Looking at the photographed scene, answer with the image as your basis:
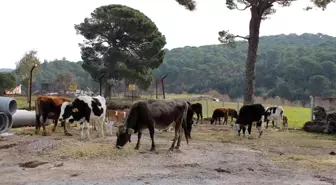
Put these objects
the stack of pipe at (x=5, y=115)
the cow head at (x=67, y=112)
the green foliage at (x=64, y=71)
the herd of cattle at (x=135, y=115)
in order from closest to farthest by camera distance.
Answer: the herd of cattle at (x=135, y=115), the cow head at (x=67, y=112), the stack of pipe at (x=5, y=115), the green foliage at (x=64, y=71)

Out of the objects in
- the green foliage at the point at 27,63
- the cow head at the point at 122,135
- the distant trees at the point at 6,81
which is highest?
the green foliage at the point at 27,63

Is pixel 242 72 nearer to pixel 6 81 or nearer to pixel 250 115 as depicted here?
pixel 6 81

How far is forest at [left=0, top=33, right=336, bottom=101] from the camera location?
6184 cm

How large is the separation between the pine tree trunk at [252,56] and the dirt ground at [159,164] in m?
10.4

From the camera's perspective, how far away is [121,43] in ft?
142

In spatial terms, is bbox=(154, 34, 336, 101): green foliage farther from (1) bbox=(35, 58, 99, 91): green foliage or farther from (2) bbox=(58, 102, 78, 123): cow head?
(2) bbox=(58, 102, 78, 123): cow head

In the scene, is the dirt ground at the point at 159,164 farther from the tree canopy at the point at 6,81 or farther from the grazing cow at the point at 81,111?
the tree canopy at the point at 6,81

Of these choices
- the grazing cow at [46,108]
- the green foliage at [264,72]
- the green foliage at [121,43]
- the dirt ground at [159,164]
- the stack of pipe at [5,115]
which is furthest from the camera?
the green foliage at [264,72]

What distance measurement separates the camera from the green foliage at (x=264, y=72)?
6173 centimetres

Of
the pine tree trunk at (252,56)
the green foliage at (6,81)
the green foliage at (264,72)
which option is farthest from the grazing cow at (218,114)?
the green foliage at (6,81)

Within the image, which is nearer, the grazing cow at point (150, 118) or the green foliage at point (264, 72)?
the grazing cow at point (150, 118)

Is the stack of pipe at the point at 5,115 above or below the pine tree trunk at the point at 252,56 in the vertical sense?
below

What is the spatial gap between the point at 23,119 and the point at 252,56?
13506 mm

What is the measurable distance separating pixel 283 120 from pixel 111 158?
48.0ft
